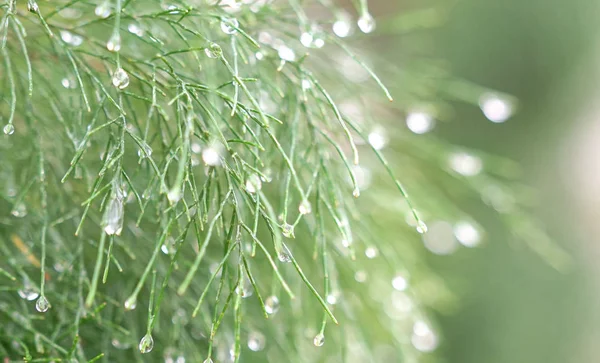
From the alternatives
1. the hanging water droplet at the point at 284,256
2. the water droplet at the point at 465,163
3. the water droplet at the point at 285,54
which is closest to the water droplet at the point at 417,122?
the water droplet at the point at 465,163

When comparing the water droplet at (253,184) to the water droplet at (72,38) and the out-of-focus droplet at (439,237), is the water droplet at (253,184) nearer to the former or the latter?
the water droplet at (72,38)

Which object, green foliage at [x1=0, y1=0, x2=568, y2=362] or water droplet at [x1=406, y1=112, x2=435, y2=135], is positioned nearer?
green foliage at [x1=0, y1=0, x2=568, y2=362]

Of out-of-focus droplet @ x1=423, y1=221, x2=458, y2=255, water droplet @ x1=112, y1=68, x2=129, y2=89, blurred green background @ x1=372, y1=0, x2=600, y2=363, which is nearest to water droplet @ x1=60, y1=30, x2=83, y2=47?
water droplet @ x1=112, y1=68, x2=129, y2=89

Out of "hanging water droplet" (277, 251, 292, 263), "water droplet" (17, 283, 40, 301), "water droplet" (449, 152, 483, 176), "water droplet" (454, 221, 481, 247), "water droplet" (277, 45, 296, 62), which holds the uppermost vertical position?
"water droplet" (449, 152, 483, 176)

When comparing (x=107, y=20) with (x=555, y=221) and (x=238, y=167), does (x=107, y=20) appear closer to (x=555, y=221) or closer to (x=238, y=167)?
(x=238, y=167)

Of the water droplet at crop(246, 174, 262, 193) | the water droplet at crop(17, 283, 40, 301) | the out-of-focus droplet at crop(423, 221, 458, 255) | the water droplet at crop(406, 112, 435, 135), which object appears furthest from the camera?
the out-of-focus droplet at crop(423, 221, 458, 255)

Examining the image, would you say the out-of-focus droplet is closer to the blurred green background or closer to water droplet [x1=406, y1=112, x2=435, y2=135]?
water droplet [x1=406, y1=112, x2=435, y2=135]

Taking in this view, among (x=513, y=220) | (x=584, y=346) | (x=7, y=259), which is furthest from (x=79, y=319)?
(x=584, y=346)
